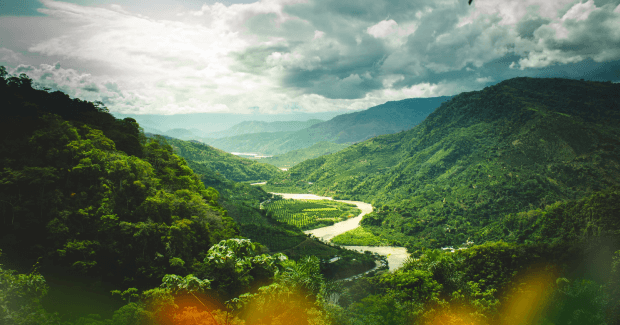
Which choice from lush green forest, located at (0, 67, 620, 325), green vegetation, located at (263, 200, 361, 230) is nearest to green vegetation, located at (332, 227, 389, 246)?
lush green forest, located at (0, 67, 620, 325)

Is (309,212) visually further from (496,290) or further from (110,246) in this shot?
(110,246)

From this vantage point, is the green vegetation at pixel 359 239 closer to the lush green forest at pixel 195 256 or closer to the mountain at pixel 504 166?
the lush green forest at pixel 195 256

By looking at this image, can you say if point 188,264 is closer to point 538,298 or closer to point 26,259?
point 26,259

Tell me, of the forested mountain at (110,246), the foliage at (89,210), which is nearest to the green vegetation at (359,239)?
the forested mountain at (110,246)

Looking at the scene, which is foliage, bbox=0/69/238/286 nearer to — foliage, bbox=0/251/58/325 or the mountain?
foliage, bbox=0/251/58/325

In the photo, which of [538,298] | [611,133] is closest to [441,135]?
[611,133]

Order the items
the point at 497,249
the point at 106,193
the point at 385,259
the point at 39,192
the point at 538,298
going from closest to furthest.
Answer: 1. the point at 39,192
2. the point at 106,193
3. the point at 538,298
4. the point at 497,249
5. the point at 385,259
